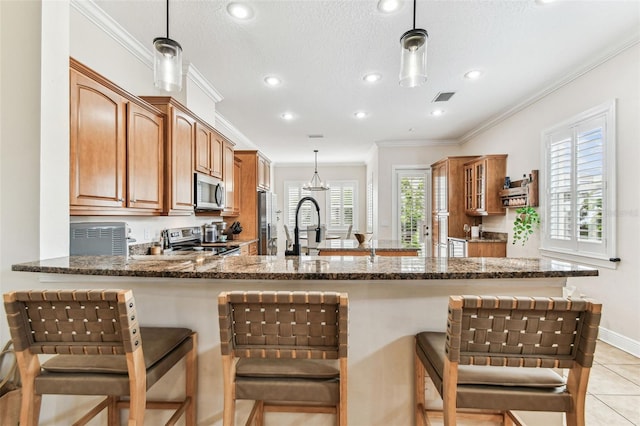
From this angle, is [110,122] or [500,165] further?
[500,165]

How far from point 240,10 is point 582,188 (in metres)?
3.68

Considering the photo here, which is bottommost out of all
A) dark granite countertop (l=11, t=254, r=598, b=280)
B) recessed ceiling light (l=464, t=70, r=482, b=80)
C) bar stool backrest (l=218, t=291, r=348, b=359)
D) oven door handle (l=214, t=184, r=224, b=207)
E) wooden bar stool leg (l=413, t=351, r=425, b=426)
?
wooden bar stool leg (l=413, t=351, r=425, b=426)

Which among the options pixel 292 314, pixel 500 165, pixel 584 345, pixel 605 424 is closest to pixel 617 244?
pixel 605 424

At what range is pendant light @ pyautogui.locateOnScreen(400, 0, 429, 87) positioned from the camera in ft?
4.86

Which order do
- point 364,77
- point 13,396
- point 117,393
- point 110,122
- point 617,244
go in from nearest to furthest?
point 117,393 < point 13,396 < point 110,122 < point 617,244 < point 364,77

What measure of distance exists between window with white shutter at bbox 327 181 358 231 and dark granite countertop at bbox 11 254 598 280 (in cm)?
703

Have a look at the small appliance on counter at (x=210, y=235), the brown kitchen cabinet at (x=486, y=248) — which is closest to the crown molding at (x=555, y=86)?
the brown kitchen cabinet at (x=486, y=248)

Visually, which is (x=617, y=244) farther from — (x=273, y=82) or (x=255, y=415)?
(x=273, y=82)

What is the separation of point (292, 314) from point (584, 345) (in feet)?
3.11

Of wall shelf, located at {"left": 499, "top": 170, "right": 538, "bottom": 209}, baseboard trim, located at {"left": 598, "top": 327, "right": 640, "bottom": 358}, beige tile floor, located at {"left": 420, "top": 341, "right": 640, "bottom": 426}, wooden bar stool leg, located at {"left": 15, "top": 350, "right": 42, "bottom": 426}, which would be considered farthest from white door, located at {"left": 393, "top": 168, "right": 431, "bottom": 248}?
wooden bar stool leg, located at {"left": 15, "top": 350, "right": 42, "bottom": 426}

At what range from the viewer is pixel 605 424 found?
176 cm

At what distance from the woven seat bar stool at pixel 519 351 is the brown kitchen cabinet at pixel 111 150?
2101mm

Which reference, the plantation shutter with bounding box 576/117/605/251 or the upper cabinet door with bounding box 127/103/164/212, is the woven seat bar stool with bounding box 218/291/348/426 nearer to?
the upper cabinet door with bounding box 127/103/164/212

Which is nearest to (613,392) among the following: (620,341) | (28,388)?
(620,341)
